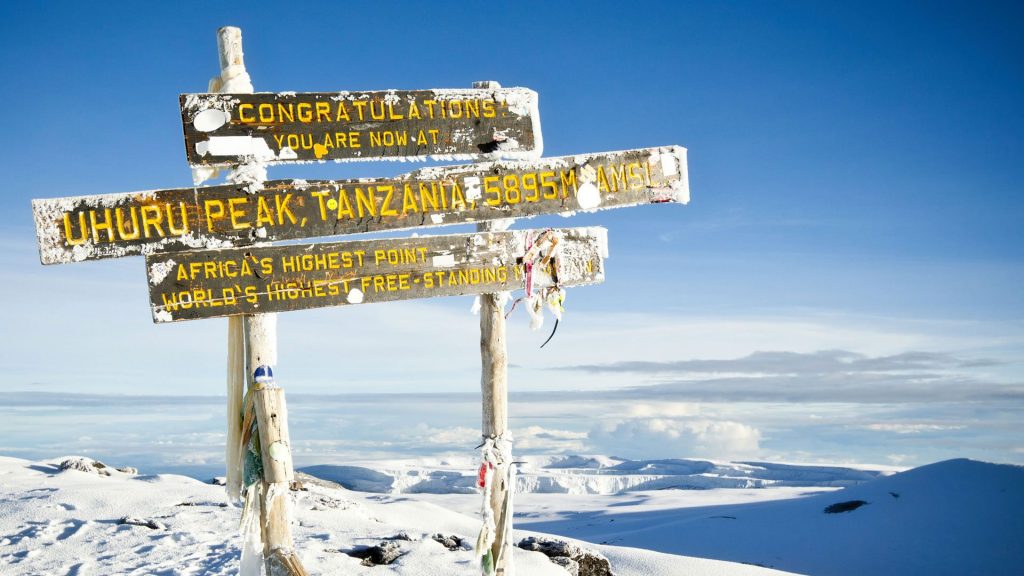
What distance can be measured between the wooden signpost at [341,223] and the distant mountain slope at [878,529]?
847cm

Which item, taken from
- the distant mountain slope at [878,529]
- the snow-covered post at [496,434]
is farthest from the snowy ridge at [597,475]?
the snow-covered post at [496,434]

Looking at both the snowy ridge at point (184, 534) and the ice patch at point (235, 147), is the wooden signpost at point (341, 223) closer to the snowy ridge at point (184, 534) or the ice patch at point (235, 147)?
the ice patch at point (235, 147)

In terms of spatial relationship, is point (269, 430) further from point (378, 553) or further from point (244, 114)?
point (378, 553)

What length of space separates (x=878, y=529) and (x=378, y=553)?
30.4 feet

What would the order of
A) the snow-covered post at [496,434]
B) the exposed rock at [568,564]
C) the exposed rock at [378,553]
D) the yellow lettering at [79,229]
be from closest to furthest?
1. the yellow lettering at [79,229]
2. the snow-covered post at [496,434]
3. the exposed rock at [378,553]
4. the exposed rock at [568,564]

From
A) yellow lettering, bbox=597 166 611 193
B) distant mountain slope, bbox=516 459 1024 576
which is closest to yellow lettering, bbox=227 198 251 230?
yellow lettering, bbox=597 166 611 193

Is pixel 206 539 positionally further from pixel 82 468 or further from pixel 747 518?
pixel 747 518

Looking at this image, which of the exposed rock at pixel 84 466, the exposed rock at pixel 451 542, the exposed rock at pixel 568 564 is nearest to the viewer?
the exposed rock at pixel 451 542

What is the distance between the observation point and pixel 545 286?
5793mm

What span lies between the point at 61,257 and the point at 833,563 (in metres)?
11.6

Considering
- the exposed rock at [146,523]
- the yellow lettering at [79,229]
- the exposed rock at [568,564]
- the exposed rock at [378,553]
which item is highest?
the yellow lettering at [79,229]

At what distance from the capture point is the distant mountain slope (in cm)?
1215

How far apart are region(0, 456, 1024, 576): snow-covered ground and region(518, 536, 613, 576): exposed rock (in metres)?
0.31

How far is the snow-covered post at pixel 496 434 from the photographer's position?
5906mm
